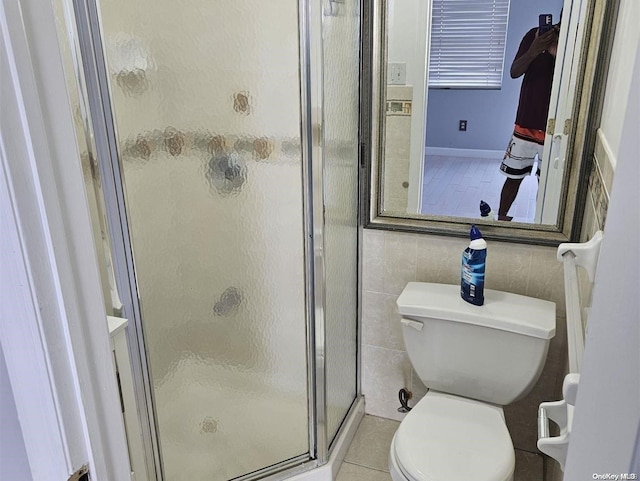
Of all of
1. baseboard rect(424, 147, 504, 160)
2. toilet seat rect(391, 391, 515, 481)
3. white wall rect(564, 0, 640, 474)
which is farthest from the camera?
baseboard rect(424, 147, 504, 160)

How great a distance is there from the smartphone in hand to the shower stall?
570 millimetres

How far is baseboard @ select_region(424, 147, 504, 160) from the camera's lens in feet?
5.99

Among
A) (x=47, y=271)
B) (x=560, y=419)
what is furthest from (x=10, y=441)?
(x=560, y=419)

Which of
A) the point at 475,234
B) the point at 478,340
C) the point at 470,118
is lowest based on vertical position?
the point at 478,340

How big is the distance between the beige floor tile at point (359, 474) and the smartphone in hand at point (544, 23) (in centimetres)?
158

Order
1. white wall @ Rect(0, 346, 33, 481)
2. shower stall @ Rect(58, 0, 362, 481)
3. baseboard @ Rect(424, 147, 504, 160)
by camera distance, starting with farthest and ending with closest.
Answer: baseboard @ Rect(424, 147, 504, 160) < shower stall @ Rect(58, 0, 362, 481) < white wall @ Rect(0, 346, 33, 481)

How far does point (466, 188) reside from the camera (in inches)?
72.7

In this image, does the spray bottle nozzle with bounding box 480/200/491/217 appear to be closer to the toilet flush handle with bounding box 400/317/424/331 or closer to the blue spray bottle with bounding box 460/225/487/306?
the blue spray bottle with bounding box 460/225/487/306

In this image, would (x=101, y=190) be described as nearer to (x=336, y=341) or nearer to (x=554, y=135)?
(x=336, y=341)

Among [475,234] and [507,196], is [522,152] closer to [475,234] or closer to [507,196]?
[507,196]

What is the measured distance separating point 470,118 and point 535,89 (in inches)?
8.4

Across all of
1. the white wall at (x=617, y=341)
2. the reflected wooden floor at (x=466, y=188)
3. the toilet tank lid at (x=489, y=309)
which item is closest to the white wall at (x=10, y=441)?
the white wall at (x=617, y=341)

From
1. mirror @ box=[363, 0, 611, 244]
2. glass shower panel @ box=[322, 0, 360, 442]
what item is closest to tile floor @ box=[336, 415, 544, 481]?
glass shower panel @ box=[322, 0, 360, 442]

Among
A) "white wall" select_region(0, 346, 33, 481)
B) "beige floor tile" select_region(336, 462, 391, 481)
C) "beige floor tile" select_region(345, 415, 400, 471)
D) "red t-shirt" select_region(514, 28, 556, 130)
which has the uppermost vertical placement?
"red t-shirt" select_region(514, 28, 556, 130)
